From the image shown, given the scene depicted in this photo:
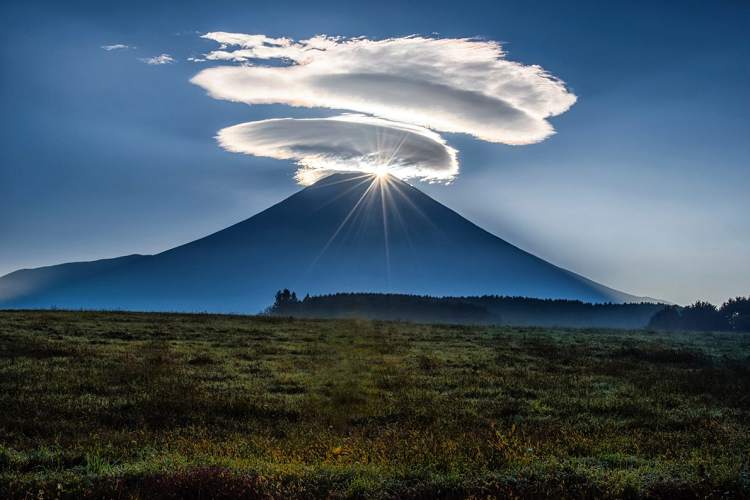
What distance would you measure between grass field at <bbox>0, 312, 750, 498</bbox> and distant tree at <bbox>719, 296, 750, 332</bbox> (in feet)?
271

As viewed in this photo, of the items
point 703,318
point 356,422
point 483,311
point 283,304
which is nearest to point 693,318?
point 703,318

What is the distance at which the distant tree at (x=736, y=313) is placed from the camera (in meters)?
101

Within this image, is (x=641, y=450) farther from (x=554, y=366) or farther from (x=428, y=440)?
(x=554, y=366)

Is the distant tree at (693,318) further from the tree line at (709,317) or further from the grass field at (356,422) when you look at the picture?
the grass field at (356,422)

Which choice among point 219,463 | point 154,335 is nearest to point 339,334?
point 154,335

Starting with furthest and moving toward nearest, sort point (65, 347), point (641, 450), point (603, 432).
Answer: point (65, 347) → point (603, 432) → point (641, 450)

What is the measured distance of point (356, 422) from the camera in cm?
1477

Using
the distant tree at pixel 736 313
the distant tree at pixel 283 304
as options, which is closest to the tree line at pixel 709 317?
the distant tree at pixel 736 313

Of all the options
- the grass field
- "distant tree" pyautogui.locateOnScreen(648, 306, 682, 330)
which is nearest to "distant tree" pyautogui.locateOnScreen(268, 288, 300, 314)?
"distant tree" pyautogui.locateOnScreen(648, 306, 682, 330)

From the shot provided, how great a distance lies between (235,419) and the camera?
49.2 feet

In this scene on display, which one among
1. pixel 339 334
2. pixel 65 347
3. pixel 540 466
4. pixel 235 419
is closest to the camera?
pixel 540 466

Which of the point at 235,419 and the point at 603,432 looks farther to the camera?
the point at 235,419

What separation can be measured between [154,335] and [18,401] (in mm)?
18982

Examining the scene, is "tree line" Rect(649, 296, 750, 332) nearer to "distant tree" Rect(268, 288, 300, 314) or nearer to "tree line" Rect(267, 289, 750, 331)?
"tree line" Rect(267, 289, 750, 331)
